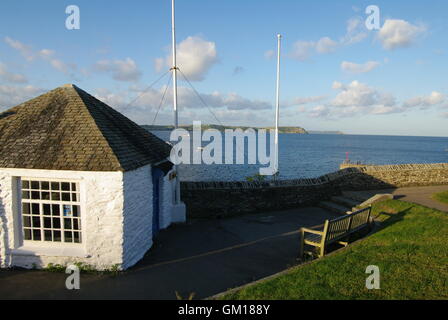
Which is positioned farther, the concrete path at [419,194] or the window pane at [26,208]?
the concrete path at [419,194]

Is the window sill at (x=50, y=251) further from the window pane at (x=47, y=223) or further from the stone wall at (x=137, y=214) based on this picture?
the stone wall at (x=137, y=214)

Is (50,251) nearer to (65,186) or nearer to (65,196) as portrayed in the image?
(65,196)

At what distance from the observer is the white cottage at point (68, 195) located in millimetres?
7590

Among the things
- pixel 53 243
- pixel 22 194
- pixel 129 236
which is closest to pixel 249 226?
pixel 129 236

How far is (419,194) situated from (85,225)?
589 inches

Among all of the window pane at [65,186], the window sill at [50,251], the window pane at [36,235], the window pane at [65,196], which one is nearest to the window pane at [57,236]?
the window sill at [50,251]

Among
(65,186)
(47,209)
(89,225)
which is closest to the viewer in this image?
(89,225)

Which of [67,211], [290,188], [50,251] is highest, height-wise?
[67,211]

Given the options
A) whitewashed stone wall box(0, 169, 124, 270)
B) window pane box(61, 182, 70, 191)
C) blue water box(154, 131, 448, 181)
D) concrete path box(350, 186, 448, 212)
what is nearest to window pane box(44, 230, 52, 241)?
whitewashed stone wall box(0, 169, 124, 270)

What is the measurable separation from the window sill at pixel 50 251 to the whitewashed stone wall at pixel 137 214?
116cm

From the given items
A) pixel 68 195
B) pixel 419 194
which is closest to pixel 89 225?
pixel 68 195

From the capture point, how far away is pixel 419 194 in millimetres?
14422

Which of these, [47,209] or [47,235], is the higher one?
[47,209]

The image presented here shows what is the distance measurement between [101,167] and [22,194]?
2494 millimetres
